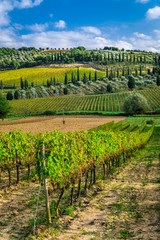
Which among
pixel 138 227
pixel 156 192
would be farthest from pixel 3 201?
pixel 156 192

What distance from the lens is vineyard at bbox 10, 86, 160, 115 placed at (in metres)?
96.9

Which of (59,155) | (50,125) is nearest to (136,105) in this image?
(50,125)

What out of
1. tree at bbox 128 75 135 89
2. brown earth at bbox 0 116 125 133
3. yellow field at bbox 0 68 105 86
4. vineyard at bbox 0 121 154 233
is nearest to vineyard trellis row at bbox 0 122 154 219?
vineyard at bbox 0 121 154 233

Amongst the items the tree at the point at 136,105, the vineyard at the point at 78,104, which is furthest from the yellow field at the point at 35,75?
the tree at the point at 136,105

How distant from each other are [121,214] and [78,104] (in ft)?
316

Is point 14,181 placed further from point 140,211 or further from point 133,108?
point 133,108

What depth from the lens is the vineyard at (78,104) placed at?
96.9m

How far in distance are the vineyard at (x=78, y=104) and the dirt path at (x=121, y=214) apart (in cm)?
8209

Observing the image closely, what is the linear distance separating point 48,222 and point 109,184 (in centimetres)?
651

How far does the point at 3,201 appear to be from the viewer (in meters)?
10.4

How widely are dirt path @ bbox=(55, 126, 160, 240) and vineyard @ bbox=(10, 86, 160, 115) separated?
82.1m

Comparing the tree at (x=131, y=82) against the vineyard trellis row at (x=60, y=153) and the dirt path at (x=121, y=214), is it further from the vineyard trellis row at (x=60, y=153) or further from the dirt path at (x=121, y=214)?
the dirt path at (x=121, y=214)

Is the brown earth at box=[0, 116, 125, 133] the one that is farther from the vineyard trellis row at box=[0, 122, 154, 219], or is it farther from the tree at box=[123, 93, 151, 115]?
the vineyard trellis row at box=[0, 122, 154, 219]

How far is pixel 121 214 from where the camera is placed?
30.3 feet
